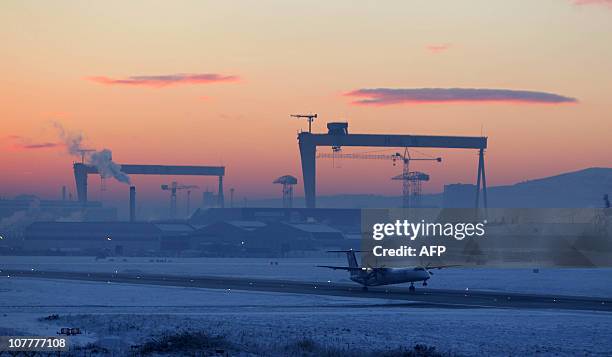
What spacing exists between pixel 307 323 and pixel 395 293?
32.6 meters

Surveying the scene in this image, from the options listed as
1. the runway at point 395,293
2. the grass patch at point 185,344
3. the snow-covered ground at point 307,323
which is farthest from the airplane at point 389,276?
the grass patch at point 185,344

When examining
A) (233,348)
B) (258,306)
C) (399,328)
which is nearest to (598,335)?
(399,328)

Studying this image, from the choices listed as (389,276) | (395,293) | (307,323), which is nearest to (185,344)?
(307,323)

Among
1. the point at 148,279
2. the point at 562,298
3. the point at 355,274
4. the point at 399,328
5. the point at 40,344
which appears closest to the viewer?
the point at 40,344

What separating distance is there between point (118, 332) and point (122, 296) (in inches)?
1257

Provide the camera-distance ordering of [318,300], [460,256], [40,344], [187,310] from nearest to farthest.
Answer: [40,344]
[187,310]
[318,300]
[460,256]

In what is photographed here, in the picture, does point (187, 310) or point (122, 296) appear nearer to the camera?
point (187, 310)

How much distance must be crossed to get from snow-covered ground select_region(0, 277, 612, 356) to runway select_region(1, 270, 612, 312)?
16.9ft

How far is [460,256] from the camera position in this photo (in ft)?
575

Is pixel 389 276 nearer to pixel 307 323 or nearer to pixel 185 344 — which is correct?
pixel 307 323

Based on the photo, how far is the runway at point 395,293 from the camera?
7981 cm

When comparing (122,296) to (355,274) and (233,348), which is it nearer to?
(355,274)

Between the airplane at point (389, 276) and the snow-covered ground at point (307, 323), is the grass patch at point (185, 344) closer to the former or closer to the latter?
the snow-covered ground at point (307, 323)

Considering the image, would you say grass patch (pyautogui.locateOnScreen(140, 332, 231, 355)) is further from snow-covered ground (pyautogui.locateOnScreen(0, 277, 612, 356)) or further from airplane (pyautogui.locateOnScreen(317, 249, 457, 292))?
airplane (pyautogui.locateOnScreen(317, 249, 457, 292))
